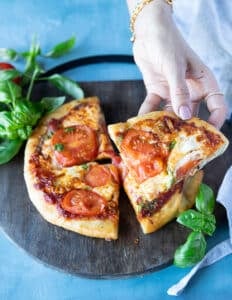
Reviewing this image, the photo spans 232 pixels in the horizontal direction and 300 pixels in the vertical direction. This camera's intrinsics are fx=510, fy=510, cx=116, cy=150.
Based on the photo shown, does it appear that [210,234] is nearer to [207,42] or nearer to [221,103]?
[221,103]

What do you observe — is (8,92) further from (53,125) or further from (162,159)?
(162,159)

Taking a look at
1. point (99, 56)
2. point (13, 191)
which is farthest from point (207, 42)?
point (13, 191)

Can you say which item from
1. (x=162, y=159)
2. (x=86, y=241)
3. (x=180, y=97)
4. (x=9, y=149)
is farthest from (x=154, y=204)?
(x=9, y=149)

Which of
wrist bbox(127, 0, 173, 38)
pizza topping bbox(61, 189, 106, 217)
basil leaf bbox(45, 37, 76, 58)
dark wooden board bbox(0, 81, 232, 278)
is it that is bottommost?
dark wooden board bbox(0, 81, 232, 278)

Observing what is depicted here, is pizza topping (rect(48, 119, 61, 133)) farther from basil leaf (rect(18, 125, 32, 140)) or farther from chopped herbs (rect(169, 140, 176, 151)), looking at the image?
chopped herbs (rect(169, 140, 176, 151))

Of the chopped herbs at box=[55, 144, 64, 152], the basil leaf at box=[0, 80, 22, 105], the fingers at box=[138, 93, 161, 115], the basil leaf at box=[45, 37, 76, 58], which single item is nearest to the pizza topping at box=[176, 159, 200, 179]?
the fingers at box=[138, 93, 161, 115]

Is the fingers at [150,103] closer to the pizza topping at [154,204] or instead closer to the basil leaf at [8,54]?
the pizza topping at [154,204]
